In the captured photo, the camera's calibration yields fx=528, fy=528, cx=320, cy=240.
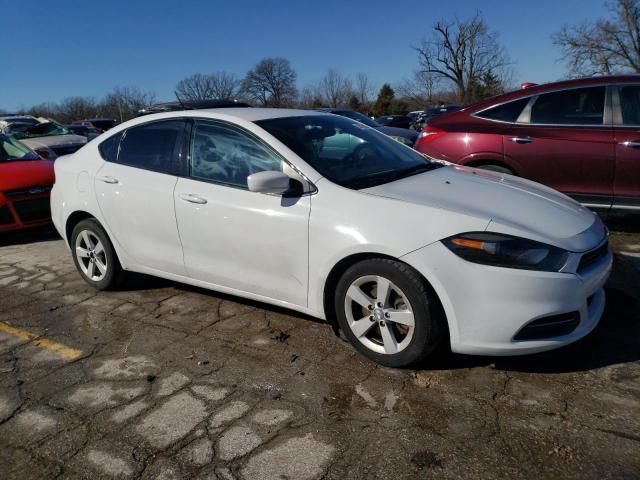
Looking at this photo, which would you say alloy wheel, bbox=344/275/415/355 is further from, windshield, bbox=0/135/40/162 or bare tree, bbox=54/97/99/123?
bare tree, bbox=54/97/99/123

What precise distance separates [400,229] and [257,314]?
152cm

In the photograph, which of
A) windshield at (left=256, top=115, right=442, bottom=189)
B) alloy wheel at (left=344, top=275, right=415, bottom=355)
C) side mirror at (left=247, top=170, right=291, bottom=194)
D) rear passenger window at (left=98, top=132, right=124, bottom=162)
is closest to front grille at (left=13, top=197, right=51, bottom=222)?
rear passenger window at (left=98, top=132, right=124, bottom=162)

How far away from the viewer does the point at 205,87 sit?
51.8 meters

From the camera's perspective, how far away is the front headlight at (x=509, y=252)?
269cm

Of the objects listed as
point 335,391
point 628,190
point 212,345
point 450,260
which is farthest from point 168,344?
point 628,190

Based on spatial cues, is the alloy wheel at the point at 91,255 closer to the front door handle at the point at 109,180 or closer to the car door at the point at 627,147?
the front door handle at the point at 109,180

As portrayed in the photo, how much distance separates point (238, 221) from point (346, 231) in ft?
2.67

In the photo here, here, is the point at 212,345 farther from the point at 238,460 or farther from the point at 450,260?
the point at 450,260

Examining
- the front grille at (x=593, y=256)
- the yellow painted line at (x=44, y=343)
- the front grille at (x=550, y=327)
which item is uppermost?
the front grille at (x=593, y=256)

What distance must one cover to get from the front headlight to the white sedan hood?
0.15 feet

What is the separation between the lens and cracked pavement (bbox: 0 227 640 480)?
230cm

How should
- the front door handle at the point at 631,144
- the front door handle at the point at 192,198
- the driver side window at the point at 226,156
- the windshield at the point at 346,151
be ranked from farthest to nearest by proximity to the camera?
the front door handle at the point at 631,144 < the front door handle at the point at 192,198 < the driver side window at the point at 226,156 < the windshield at the point at 346,151

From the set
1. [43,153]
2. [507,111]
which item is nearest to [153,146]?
[507,111]

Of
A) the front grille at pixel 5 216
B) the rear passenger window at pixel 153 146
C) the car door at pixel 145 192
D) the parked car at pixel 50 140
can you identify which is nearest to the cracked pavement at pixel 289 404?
the car door at pixel 145 192
